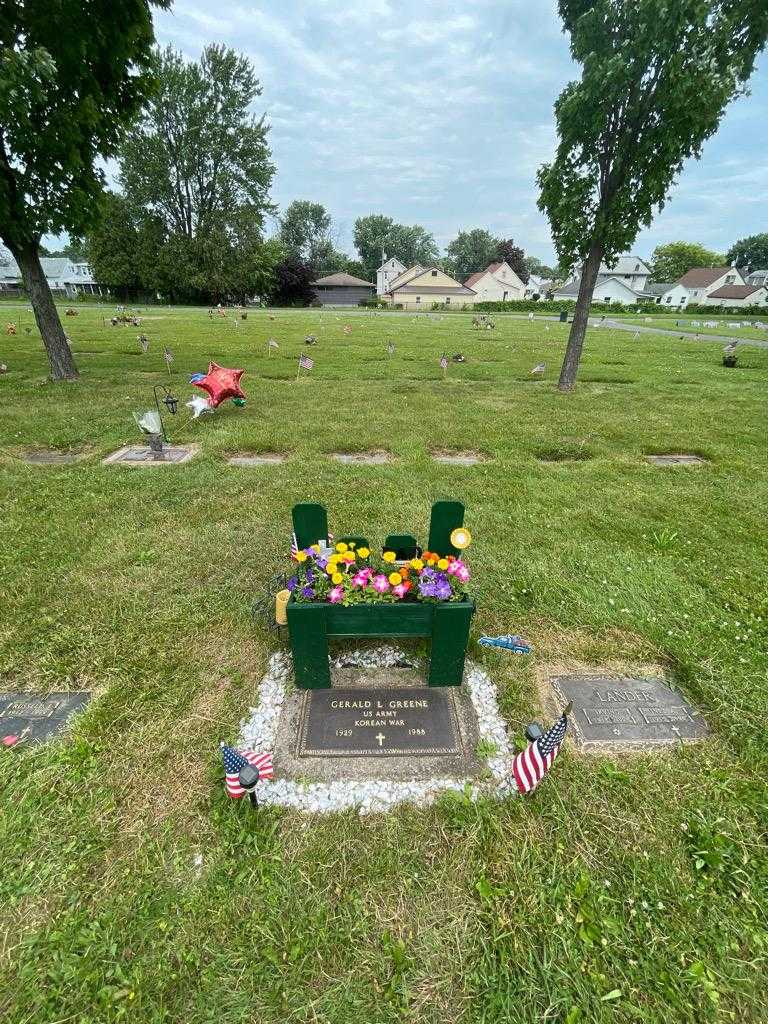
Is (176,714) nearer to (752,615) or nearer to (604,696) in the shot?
(604,696)

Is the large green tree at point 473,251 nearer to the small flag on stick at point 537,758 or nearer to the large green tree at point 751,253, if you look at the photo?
the large green tree at point 751,253

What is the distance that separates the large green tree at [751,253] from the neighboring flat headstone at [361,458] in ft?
386

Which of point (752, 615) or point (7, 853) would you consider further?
point (752, 615)

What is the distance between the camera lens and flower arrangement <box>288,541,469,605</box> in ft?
9.02

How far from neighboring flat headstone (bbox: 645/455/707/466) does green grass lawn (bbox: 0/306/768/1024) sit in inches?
17.5

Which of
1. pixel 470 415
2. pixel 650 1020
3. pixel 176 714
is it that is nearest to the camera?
pixel 650 1020

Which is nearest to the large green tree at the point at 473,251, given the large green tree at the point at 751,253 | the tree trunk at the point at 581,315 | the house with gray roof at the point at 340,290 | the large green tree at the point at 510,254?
the large green tree at the point at 510,254

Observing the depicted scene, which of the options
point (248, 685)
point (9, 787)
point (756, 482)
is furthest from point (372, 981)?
point (756, 482)

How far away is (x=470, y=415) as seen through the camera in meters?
9.33

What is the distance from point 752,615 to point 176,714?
14.2ft

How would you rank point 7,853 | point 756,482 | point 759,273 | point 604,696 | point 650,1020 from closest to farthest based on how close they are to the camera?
1. point 650,1020
2. point 7,853
3. point 604,696
4. point 756,482
5. point 759,273

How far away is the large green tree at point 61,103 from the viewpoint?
290 inches

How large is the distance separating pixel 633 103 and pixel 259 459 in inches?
381

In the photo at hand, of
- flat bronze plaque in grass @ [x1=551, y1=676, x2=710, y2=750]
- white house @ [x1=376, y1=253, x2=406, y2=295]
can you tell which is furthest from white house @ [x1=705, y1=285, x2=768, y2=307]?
flat bronze plaque in grass @ [x1=551, y1=676, x2=710, y2=750]
